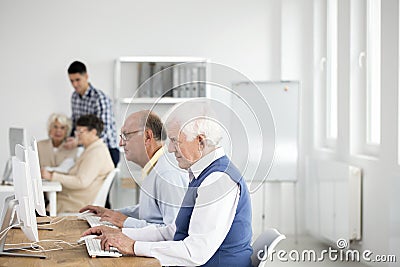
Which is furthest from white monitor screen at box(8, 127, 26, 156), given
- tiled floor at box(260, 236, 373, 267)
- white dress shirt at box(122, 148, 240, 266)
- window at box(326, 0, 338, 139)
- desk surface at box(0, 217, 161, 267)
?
window at box(326, 0, 338, 139)

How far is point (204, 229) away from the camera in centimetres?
272

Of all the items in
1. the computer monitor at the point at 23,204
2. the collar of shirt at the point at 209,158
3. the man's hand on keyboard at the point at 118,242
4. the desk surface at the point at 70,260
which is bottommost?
the desk surface at the point at 70,260

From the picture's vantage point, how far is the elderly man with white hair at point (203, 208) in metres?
2.73

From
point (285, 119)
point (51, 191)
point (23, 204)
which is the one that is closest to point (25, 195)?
point (23, 204)

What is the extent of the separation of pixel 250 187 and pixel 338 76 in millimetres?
3981

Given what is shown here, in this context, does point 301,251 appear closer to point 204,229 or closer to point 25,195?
point 204,229

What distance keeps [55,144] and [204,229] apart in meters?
4.42

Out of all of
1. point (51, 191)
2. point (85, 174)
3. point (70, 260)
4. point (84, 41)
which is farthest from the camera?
point (84, 41)

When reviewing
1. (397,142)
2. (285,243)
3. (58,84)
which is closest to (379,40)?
(397,142)

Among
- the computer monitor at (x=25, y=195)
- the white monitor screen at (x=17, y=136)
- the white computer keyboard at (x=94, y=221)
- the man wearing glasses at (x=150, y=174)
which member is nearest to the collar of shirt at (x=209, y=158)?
the man wearing glasses at (x=150, y=174)

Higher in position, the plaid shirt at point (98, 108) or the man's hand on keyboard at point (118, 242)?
the plaid shirt at point (98, 108)

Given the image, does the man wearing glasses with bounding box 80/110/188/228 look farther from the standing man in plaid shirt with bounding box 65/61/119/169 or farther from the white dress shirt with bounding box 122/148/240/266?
the standing man in plaid shirt with bounding box 65/61/119/169

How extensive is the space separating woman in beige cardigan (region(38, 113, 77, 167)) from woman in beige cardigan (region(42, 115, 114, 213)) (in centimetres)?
70

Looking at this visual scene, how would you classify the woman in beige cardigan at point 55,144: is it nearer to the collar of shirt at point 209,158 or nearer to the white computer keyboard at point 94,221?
the white computer keyboard at point 94,221
